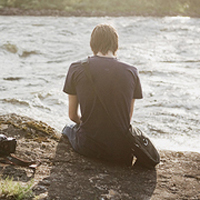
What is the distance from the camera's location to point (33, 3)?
2570 cm

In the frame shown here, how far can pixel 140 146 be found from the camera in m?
3.58

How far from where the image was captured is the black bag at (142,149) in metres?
3.57

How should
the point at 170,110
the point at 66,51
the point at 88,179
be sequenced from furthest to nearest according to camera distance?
the point at 66,51, the point at 170,110, the point at 88,179

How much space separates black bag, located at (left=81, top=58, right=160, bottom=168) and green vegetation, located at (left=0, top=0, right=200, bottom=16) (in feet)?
71.3

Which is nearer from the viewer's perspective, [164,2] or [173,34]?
[173,34]

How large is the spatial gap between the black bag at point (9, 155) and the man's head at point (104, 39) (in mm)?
1284

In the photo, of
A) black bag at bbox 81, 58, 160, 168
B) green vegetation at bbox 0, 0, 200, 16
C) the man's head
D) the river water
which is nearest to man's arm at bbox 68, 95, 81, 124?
black bag at bbox 81, 58, 160, 168

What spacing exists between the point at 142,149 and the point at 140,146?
0.12 ft

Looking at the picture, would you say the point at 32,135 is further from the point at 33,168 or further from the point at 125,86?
the point at 125,86

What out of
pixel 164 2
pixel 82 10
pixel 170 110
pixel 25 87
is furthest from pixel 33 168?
pixel 164 2

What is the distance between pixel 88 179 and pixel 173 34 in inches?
628

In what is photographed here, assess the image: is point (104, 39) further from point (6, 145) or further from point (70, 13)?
point (70, 13)

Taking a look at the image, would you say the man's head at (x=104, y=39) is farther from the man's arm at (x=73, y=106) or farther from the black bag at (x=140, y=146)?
the man's arm at (x=73, y=106)

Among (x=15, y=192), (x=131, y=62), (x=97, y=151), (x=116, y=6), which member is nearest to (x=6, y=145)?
(x=15, y=192)
